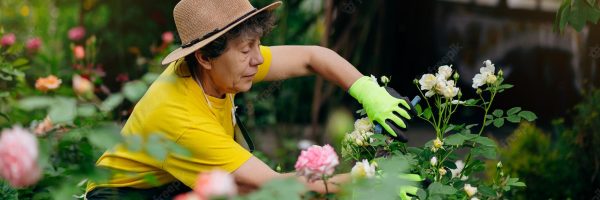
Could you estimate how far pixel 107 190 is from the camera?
106 inches

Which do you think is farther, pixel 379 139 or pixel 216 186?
pixel 379 139

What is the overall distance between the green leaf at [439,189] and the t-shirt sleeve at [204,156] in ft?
1.73

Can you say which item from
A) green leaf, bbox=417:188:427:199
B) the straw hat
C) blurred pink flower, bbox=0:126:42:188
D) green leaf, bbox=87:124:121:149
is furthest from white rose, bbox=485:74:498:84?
blurred pink flower, bbox=0:126:42:188

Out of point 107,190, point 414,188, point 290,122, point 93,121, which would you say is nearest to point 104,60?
point 290,122

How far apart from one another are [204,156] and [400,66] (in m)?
3.41

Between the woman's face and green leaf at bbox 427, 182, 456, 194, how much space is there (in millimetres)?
615

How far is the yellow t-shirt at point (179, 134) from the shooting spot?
99.2 inches

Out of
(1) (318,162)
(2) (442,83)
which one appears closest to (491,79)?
(2) (442,83)

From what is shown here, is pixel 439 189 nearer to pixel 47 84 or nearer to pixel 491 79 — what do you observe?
pixel 491 79

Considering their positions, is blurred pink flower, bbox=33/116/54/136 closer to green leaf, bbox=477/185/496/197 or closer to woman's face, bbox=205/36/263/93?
woman's face, bbox=205/36/263/93

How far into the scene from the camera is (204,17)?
8.64ft

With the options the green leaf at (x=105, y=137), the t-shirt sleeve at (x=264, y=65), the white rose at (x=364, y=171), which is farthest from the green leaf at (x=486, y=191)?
the green leaf at (x=105, y=137)

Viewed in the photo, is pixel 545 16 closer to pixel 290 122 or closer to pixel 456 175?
pixel 290 122

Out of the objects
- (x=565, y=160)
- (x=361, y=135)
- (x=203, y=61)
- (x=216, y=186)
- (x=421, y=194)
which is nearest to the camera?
(x=216, y=186)
